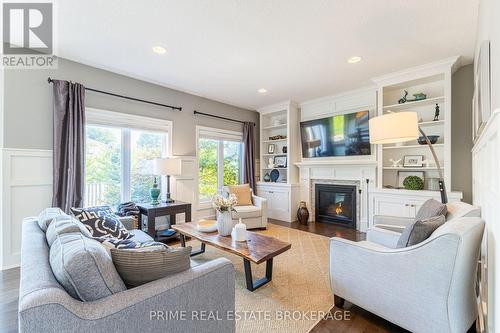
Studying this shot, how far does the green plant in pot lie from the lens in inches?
133

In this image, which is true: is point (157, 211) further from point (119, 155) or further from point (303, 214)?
point (303, 214)

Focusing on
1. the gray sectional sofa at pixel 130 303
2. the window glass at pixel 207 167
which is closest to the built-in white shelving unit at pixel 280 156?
the window glass at pixel 207 167

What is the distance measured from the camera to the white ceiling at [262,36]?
2039 mm

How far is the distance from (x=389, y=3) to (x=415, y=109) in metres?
2.28

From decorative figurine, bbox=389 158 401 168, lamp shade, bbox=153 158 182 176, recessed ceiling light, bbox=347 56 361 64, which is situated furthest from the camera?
decorative figurine, bbox=389 158 401 168

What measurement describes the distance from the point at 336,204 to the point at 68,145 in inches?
179

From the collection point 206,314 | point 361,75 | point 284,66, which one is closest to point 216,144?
point 284,66

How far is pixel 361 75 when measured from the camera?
11.7ft

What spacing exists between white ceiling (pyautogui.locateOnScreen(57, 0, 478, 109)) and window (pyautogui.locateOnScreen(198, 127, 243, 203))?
4.55 feet

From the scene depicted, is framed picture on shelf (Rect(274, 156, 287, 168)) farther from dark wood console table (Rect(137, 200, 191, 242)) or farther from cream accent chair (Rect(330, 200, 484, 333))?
cream accent chair (Rect(330, 200, 484, 333))

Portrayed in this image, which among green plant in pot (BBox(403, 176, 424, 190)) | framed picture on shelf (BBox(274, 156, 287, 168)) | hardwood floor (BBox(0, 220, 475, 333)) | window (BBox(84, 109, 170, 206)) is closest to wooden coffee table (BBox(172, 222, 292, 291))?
hardwood floor (BBox(0, 220, 475, 333))

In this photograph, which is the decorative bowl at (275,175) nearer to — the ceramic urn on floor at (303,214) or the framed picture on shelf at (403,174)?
the ceramic urn on floor at (303,214)

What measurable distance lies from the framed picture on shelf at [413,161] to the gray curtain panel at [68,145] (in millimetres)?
4720

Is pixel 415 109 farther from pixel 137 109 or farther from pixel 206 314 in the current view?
pixel 137 109
